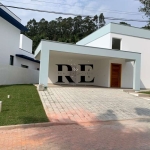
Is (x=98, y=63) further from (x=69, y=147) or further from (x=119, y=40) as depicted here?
(x=69, y=147)

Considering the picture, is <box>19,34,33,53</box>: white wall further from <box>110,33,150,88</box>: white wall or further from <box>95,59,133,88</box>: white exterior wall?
<box>110,33,150,88</box>: white wall

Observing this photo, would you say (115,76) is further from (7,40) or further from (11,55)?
(7,40)

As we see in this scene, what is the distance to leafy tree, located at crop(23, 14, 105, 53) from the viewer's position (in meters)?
49.8

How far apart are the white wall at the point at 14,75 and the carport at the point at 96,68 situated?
7.26 feet

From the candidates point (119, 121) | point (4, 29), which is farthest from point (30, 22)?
point (119, 121)

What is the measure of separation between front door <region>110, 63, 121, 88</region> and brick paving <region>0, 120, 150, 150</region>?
11185mm

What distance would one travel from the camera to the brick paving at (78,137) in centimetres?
440

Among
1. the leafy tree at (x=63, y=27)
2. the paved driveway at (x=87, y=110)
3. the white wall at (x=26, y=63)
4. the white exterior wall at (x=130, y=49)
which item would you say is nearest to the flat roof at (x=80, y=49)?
the white exterior wall at (x=130, y=49)

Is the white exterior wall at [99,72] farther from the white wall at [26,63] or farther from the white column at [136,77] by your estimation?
the white wall at [26,63]

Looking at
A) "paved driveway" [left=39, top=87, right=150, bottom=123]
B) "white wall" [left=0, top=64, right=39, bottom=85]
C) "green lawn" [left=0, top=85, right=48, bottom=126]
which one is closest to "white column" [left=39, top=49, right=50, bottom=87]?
"paved driveway" [left=39, top=87, right=150, bottom=123]

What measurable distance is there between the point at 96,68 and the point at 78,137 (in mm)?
14655

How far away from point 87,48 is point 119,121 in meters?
7.73

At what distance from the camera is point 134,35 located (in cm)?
1861

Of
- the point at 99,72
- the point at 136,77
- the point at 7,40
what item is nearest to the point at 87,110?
the point at 136,77
